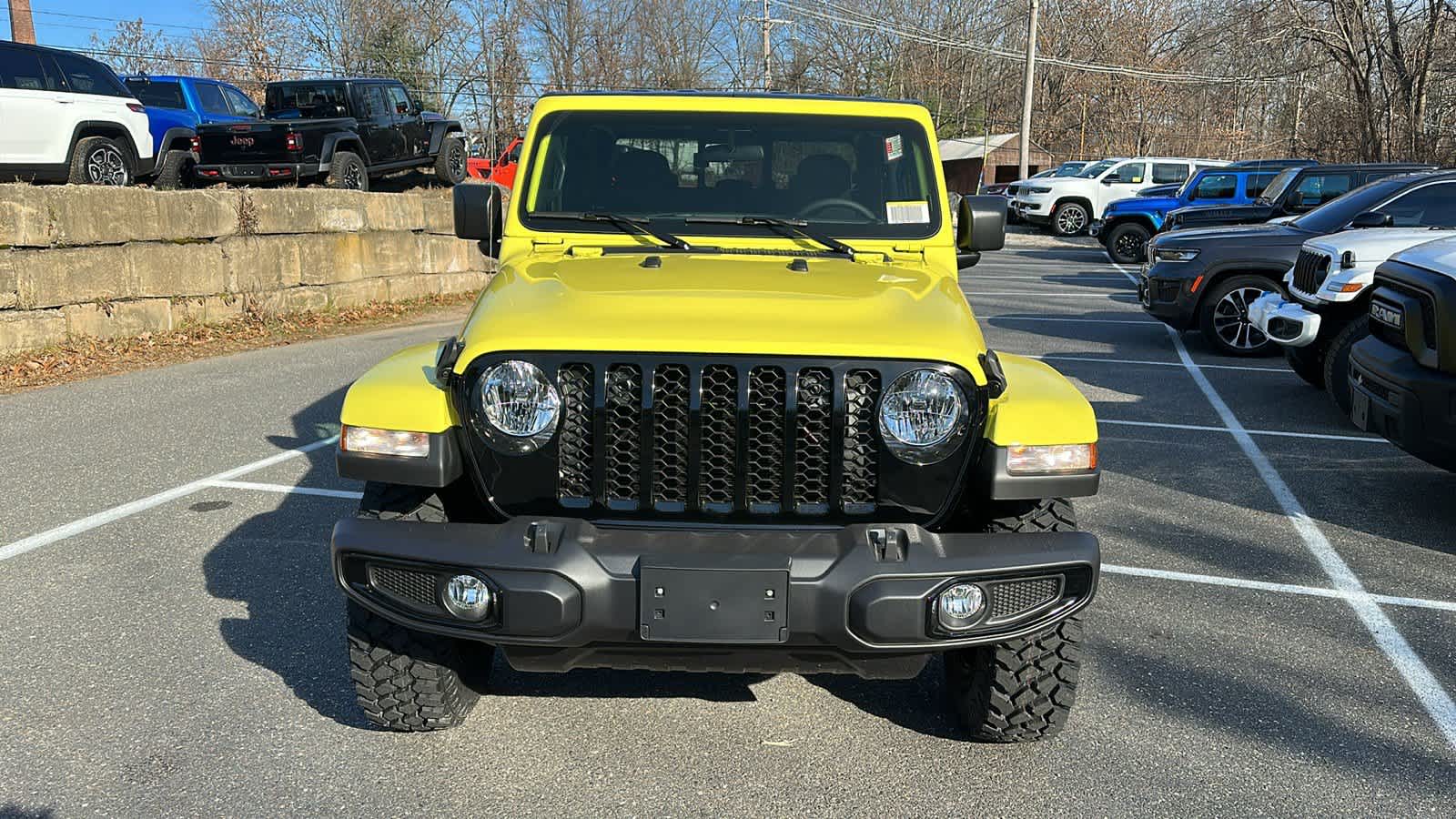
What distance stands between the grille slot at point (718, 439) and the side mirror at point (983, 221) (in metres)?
1.61

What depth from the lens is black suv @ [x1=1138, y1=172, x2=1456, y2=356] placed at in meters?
10.7

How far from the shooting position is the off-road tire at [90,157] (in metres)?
12.1

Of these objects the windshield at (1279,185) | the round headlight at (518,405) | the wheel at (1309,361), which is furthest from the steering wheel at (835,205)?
the windshield at (1279,185)

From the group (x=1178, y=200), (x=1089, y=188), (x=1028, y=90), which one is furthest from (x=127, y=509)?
(x=1028, y=90)

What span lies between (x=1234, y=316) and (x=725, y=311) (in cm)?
923

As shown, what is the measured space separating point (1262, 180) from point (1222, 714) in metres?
18.5

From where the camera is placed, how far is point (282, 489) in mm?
5961

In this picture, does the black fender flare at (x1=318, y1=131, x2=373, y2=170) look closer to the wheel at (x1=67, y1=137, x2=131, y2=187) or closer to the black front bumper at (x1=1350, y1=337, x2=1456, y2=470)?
the wheel at (x1=67, y1=137, x2=131, y2=187)

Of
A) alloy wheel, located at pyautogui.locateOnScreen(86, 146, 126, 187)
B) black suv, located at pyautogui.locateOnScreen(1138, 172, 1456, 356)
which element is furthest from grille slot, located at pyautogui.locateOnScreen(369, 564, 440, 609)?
alloy wheel, located at pyautogui.locateOnScreen(86, 146, 126, 187)

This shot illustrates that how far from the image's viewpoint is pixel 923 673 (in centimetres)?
388

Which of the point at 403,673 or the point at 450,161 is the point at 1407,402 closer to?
the point at 403,673

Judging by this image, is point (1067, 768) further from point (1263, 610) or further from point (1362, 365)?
point (1362, 365)

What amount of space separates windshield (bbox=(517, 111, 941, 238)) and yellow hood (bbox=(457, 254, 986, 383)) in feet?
1.29

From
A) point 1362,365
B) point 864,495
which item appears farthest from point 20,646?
point 1362,365
